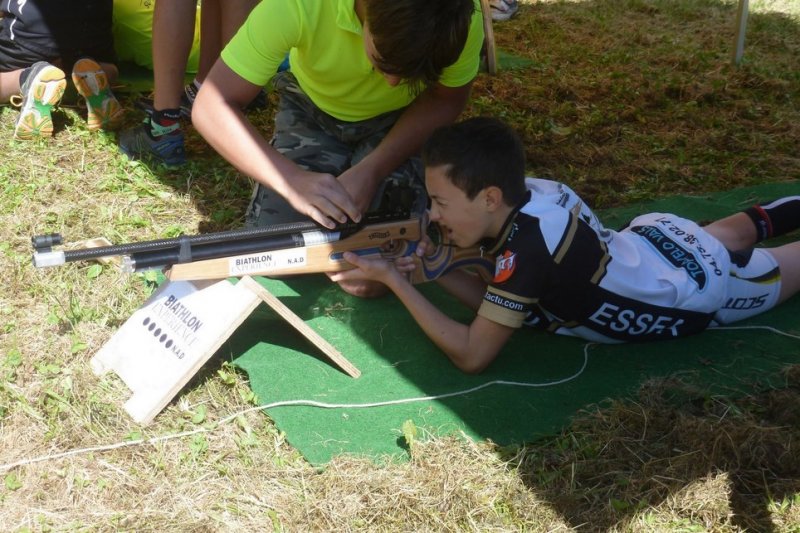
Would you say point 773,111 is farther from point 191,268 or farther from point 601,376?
point 191,268

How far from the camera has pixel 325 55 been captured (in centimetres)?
385

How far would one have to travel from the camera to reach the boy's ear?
11.0 ft

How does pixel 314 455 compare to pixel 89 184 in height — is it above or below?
above

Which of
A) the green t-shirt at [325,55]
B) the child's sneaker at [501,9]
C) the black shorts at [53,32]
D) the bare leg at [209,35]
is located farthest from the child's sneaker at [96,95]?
the child's sneaker at [501,9]

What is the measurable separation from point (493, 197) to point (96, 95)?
345 centimetres

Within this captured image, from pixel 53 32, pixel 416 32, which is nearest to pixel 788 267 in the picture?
pixel 416 32

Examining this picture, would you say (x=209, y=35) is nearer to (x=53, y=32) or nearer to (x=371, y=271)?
(x=53, y=32)

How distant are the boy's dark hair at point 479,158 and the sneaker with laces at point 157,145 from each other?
7.93 feet

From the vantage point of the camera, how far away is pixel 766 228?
4.23m

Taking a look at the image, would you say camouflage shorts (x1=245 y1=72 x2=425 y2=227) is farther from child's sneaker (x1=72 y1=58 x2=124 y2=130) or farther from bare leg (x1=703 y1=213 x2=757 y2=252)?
child's sneaker (x1=72 y1=58 x2=124 y2=130)

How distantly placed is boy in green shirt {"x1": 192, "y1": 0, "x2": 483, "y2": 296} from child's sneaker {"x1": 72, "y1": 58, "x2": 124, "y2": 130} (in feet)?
5.77

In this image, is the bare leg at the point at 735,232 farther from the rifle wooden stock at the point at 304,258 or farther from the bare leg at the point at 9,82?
the bare leg at the point at 9,82

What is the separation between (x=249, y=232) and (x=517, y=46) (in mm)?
5386

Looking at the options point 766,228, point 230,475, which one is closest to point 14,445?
point 230,475
